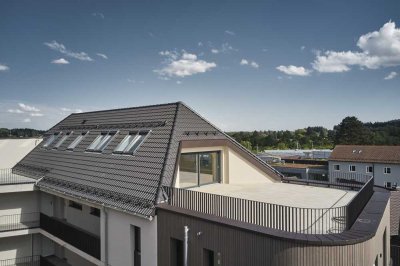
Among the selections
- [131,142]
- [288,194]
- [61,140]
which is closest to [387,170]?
[288,194]

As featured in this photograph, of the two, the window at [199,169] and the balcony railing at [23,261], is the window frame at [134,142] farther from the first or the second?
the balcony railing at [23,261]

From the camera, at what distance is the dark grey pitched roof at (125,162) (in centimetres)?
1123

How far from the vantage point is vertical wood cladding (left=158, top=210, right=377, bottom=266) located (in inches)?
277

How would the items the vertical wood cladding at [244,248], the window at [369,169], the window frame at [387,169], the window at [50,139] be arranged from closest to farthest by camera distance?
the vertical wood cladding at [244,248] → the window at [50,139] → the window frame at [387,169] → the window at [369,169]

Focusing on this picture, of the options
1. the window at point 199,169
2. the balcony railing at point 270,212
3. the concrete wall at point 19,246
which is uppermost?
the window at point 199,169

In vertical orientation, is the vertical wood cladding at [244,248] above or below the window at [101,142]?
below

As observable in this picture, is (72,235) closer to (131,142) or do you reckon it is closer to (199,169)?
(131,142)

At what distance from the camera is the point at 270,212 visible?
7840 millimetres

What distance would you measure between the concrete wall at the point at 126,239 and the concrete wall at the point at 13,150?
1316 centimetres

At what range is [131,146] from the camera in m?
14.3

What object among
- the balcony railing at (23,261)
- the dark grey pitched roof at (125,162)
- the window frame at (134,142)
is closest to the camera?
the dark grey pitched roof at (125,162)

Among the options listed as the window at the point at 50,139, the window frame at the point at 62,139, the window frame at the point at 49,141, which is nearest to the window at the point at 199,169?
the window frame at the point at 62,139

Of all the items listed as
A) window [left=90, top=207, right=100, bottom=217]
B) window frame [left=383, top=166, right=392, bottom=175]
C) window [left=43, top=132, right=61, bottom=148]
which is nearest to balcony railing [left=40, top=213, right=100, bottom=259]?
window [left=90, top=207, right=100, bottom=217]

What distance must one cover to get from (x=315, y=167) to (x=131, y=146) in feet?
132
